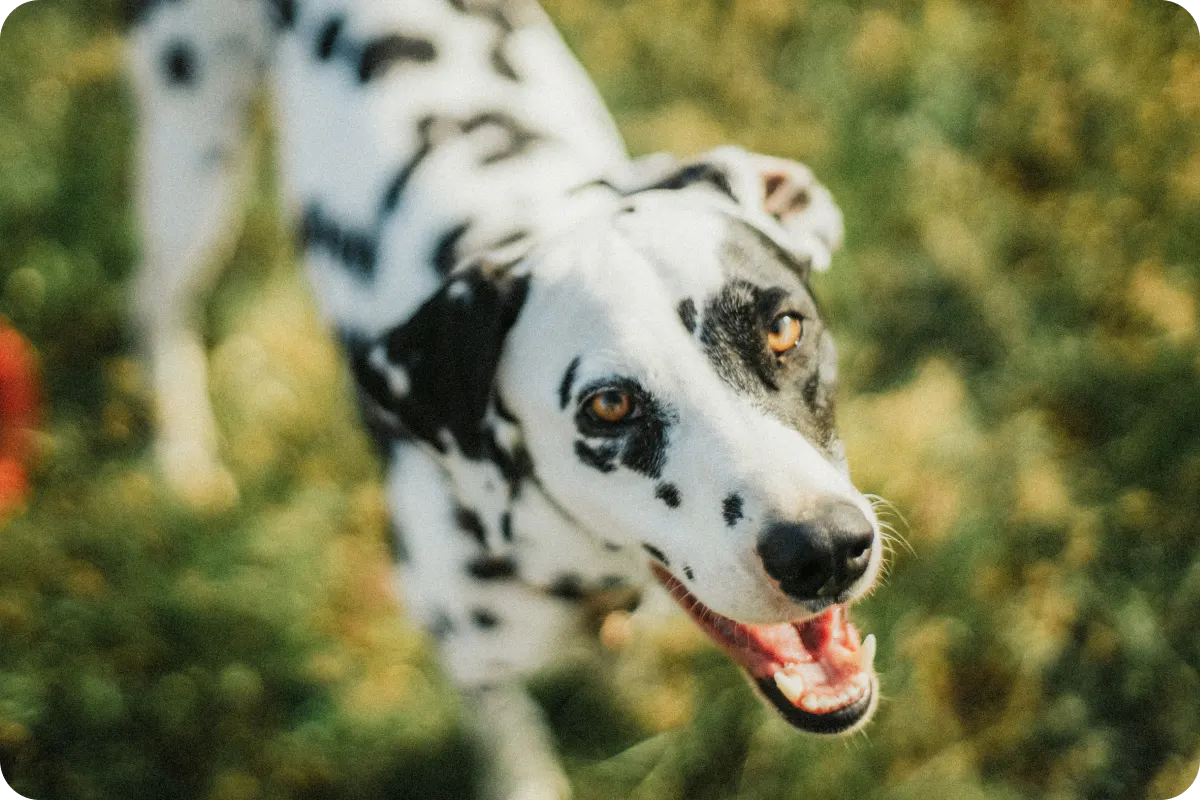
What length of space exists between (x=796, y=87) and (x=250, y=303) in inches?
93.5

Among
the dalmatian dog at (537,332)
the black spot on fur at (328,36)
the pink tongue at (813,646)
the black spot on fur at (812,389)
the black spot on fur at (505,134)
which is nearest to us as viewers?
the dalmatian dog at (537,332)

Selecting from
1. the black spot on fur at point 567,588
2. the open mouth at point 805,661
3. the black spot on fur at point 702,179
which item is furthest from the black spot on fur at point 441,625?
the black spot on fur at point 702,179

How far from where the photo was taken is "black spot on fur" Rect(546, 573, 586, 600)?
2.32 metres

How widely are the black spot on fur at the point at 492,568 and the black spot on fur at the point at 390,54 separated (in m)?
1.25

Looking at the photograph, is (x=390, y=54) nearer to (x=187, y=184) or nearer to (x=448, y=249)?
(x=448, y=249)

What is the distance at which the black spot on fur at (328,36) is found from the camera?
2650mm

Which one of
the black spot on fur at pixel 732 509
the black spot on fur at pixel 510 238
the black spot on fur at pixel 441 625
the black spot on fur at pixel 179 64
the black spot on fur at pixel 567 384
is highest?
the black spot on fur at pixel 179 64

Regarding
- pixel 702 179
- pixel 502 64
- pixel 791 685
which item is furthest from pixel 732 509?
pixel 502 64

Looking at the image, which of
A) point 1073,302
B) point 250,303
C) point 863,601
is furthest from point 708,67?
point 863,601

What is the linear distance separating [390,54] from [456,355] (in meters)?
1.00

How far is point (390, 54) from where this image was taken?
2.61 m

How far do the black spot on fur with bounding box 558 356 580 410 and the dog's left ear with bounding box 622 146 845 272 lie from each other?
0.53 meters

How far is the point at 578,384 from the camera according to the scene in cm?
194

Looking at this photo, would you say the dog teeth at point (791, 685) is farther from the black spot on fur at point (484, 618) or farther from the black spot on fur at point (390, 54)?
the black spot on fur at point (390, 54)
